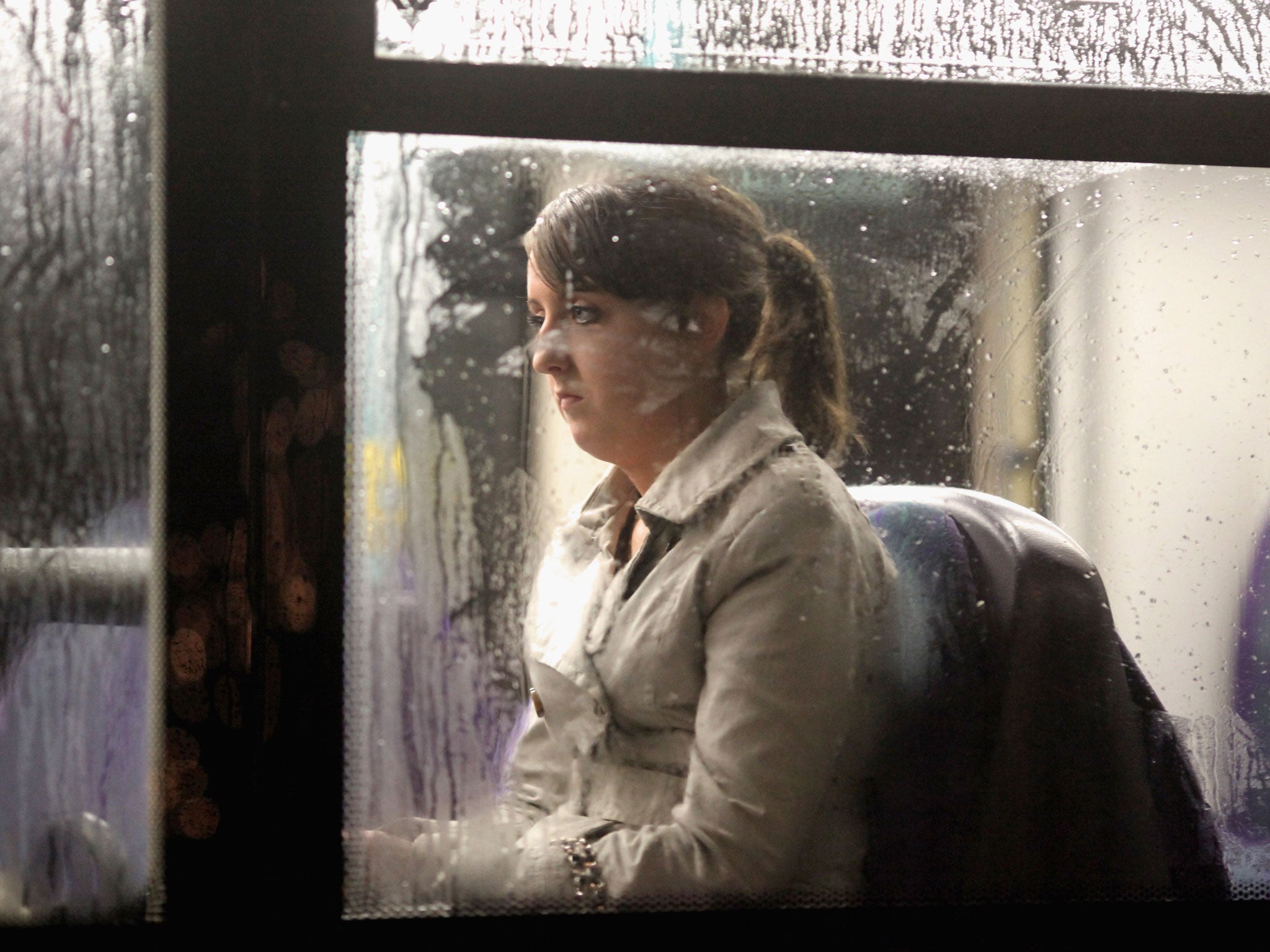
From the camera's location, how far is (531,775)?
1.20 metres

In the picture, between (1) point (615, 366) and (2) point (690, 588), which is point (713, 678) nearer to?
(2) point (690, 588)

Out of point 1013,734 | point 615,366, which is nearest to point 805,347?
point 615,366

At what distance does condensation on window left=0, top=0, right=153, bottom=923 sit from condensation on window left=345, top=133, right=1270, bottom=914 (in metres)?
0.25

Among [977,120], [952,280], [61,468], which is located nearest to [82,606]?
[61,468]

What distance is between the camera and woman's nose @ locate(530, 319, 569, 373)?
1.17 metres

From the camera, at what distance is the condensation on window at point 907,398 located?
3.85 ft

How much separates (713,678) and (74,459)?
765 mm

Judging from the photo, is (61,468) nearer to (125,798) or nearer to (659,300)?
(125,798)

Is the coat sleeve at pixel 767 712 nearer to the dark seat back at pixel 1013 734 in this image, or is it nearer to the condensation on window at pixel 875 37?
the dark seat back at pixel 1013 734

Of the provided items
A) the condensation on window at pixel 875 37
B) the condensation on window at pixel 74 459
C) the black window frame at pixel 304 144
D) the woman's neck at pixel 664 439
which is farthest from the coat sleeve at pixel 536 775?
the condensation on window at pixel 875 37

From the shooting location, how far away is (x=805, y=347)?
48.0 inches

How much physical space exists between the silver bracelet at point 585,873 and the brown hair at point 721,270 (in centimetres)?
54

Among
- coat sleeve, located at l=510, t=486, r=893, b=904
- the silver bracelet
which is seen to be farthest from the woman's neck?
the silver bracelet

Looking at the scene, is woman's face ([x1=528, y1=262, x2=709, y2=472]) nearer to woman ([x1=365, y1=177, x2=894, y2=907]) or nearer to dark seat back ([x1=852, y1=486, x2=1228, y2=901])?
woman ([x1=365, y1=177, x2=894, y2=907])
